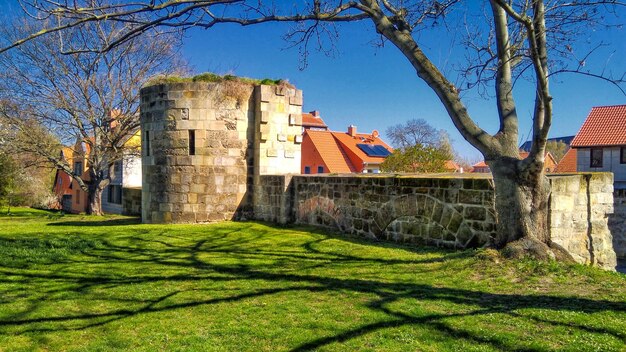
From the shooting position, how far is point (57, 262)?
734 centimetres

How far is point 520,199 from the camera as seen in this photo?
650cm

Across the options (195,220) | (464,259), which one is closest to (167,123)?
(195,220)

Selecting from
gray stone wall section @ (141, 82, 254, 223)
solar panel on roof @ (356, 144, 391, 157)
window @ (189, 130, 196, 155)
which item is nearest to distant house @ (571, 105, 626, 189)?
solar panel on roof @ (356, 144, 391, 157)

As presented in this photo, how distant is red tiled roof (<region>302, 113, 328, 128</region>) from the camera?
55.8 meters

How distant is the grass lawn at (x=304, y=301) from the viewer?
3988 millimetres

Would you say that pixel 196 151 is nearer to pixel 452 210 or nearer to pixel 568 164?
pixel 452 210

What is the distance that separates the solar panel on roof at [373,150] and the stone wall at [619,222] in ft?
75.0

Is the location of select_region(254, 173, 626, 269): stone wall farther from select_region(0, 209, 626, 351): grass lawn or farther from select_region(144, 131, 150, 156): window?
select_region(144, 131, 150, 156): window

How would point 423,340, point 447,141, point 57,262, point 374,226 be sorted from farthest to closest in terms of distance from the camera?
point 447,141, point 374,226, point 57,262, point 423,340

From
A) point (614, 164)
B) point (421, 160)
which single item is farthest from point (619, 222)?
point (421, 160)

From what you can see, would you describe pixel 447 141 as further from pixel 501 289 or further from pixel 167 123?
pixel 501 289

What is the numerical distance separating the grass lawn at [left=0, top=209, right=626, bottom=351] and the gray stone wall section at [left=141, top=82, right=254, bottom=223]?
3.94m

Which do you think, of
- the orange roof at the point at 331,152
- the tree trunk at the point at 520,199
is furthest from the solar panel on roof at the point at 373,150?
the tree trunk at the point at 520,199

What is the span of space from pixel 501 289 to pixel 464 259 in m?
1.30
